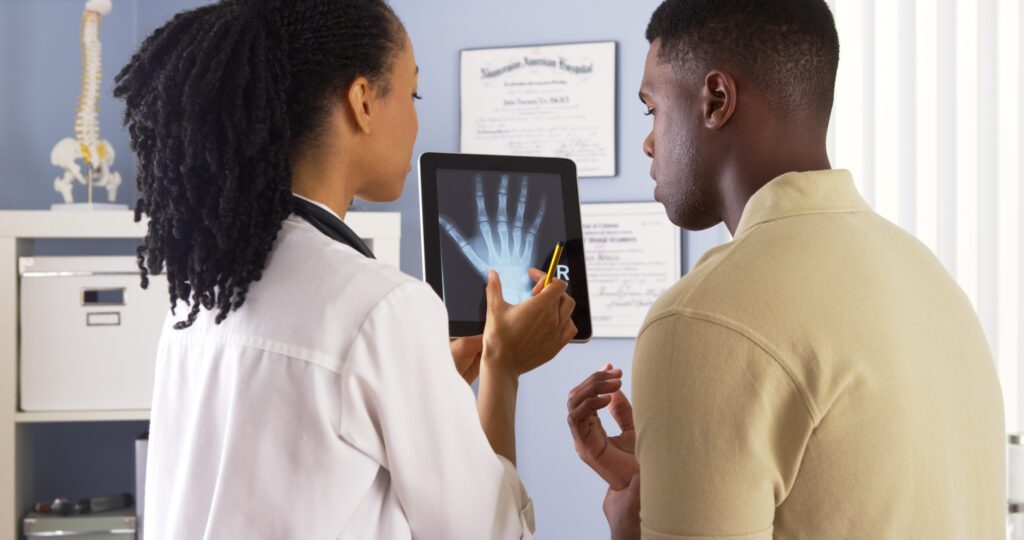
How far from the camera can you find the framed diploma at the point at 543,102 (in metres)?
2.58

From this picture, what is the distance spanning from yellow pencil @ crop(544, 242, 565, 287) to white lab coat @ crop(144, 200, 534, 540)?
0.37m

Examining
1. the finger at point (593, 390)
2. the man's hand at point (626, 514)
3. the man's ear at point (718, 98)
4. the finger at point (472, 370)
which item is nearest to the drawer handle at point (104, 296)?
the finger at point (472, 370)

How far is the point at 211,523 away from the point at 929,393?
23.5 inches

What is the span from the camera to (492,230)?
1269 millimetres

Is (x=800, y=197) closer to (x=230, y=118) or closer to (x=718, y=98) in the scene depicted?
(x=718, y=98)

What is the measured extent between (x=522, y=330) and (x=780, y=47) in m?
0.44

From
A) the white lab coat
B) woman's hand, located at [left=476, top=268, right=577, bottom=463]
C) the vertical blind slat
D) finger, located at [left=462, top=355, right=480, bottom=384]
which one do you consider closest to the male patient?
the white lab coat

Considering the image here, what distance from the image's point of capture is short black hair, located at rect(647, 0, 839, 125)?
840 mm

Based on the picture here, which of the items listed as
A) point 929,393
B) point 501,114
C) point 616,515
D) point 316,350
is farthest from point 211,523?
point 501,114

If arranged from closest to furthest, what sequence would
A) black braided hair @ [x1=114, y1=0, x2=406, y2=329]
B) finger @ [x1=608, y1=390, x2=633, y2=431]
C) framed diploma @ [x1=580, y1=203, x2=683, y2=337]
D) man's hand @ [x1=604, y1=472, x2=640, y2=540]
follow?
black braided hair @ [x1=114, y1=0, x2=406, y2=329], man's hand @ [x1=604, y1=472, x2=640, y2=540], finger @ [x1=608, y1=390, x2=633, y2=431], framed diploma @ [x1=580, y1=203, x2=683, y2=337]

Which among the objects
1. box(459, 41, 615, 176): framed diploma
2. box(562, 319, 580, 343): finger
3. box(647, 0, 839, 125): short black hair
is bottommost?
box(562, 319, 580, 343): finger

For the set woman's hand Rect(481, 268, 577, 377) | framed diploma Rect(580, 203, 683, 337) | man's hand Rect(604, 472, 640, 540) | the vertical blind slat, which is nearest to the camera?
man's hand Rect(604, 472, 640, 540)

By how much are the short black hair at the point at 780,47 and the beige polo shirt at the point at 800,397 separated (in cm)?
11

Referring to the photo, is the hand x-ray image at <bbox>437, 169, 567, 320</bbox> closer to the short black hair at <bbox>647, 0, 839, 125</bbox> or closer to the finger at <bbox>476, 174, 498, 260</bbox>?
the finger at <bbox>476, 174, 498, 260</bbox>
